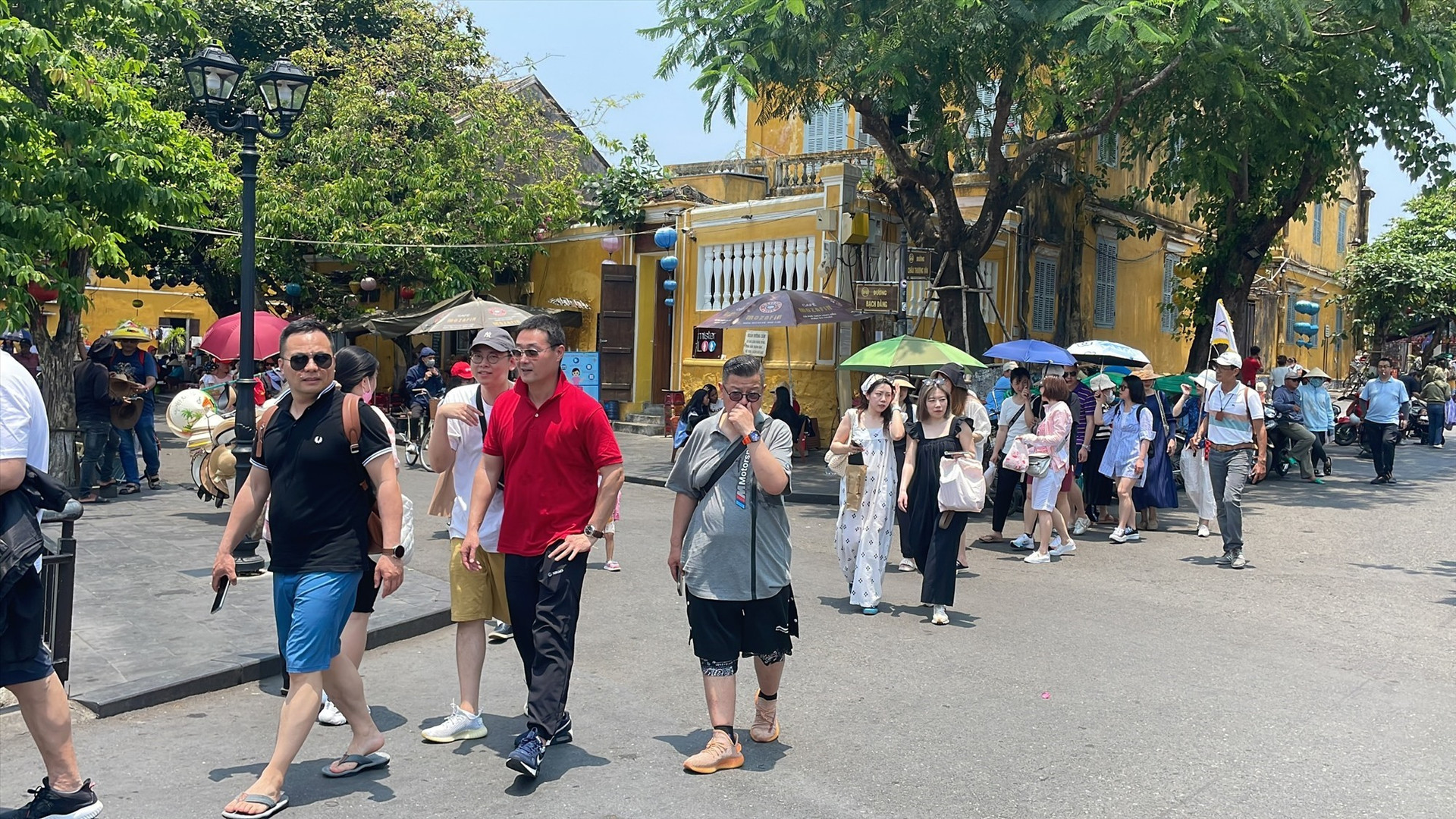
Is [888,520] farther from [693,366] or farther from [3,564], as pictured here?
[693,366]

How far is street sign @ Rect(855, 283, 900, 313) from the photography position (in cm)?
1742

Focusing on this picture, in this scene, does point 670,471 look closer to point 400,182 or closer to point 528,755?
point 528,755

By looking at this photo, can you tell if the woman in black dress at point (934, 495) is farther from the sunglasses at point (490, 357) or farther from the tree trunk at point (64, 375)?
the tree trunk at point (64, 375)

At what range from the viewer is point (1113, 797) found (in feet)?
15.1

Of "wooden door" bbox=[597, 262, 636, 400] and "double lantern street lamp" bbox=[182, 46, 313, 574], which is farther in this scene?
"wooden door" bbox=[597, 262, 636, 400]

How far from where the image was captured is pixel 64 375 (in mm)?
13695

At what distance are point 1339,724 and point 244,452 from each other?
7216mm

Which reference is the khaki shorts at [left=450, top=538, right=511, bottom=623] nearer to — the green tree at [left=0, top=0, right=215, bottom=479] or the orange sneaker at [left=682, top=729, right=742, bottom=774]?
the orange sneaker at [left=682, top=729, right=742, bottom=774]

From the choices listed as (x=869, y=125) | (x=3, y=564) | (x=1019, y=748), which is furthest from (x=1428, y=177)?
(x=3, y=564)

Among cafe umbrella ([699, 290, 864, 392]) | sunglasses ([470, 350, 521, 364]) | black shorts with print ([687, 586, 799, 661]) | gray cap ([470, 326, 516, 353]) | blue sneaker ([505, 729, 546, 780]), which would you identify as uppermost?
cafe umbrella ([699, 290, 864, 392])

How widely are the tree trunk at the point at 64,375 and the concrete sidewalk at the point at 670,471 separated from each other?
6.11m

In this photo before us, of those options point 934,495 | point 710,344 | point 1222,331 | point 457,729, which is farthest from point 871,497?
point 710,344

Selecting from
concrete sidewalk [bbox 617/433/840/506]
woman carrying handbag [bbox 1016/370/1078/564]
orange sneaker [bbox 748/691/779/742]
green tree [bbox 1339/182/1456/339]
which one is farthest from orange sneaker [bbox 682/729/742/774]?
green tree [bbox 1339/182/1456/339]

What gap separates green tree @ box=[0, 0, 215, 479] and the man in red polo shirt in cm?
775
